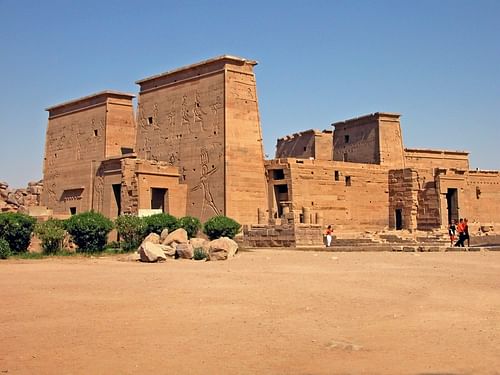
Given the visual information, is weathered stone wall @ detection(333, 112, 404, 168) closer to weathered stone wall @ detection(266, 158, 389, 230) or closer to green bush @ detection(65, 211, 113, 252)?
weathered stone wall @ detection(266, 158, 389, 230)

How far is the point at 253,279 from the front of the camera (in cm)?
1056

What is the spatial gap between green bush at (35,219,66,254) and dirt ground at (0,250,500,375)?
644 cm

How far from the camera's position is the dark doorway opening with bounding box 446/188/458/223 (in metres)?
30.1

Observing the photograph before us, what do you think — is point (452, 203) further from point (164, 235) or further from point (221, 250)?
point (221, 250)

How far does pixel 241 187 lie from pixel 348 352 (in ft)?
62.5

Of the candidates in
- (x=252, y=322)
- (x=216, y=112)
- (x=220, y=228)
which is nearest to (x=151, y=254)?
(x=220, y=228)

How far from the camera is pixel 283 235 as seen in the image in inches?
816

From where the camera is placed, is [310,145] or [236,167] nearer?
[236,167]

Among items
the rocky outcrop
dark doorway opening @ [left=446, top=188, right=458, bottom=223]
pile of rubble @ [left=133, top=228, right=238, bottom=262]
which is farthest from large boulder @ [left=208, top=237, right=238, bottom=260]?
dark doorway opening @ [left=446, top=188, right=458, bottom=223]

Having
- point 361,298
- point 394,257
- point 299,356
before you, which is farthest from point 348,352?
point 394,257

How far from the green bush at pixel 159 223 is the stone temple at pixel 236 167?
2897 mm

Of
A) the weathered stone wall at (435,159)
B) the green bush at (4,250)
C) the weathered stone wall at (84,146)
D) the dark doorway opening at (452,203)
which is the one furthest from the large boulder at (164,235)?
the weathered stone wall at (435,159)

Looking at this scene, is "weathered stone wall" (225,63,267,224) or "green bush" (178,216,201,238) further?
"weathered stone wall" (225,63,267,224)

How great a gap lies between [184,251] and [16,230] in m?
6.01
